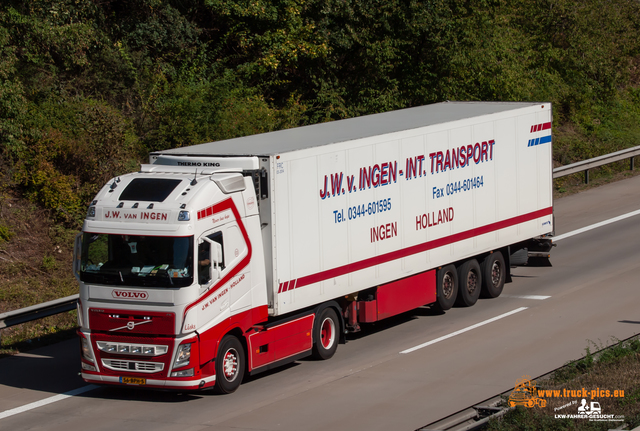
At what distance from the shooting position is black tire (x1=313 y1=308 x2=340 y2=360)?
45.6ft

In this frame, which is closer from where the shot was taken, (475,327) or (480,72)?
(475,327)

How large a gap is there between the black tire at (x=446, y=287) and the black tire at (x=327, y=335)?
2.95m

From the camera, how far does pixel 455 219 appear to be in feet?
53.9

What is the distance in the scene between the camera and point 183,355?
11.6 metres

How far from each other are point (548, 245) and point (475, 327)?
4129 millimetres

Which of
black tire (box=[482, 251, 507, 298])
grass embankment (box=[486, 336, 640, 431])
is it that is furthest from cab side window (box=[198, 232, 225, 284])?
black tire (box=[482, 251, 507, 298])

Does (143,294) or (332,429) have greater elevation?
(143,294)

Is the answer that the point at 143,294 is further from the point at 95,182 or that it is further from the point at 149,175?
the point at 95,182

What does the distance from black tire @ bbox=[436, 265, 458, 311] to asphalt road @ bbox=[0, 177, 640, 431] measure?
271mm

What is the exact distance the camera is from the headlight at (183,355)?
11.6 meters

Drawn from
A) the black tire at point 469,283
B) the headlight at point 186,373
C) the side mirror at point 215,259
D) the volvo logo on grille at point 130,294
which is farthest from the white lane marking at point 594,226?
the volvo logo on grille at point 130,294

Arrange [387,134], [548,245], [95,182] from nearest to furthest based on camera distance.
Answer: [387,134]
[548,245]
[95,182]

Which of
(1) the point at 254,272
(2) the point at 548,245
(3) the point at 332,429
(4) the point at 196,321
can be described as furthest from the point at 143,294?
(2) the point at 548,245

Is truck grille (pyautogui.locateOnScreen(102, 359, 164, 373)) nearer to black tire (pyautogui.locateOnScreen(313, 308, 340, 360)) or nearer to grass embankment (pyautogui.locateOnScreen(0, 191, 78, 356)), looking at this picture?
black tire (pyautogui.locateOnScreen(313, 308, 340, 360))
